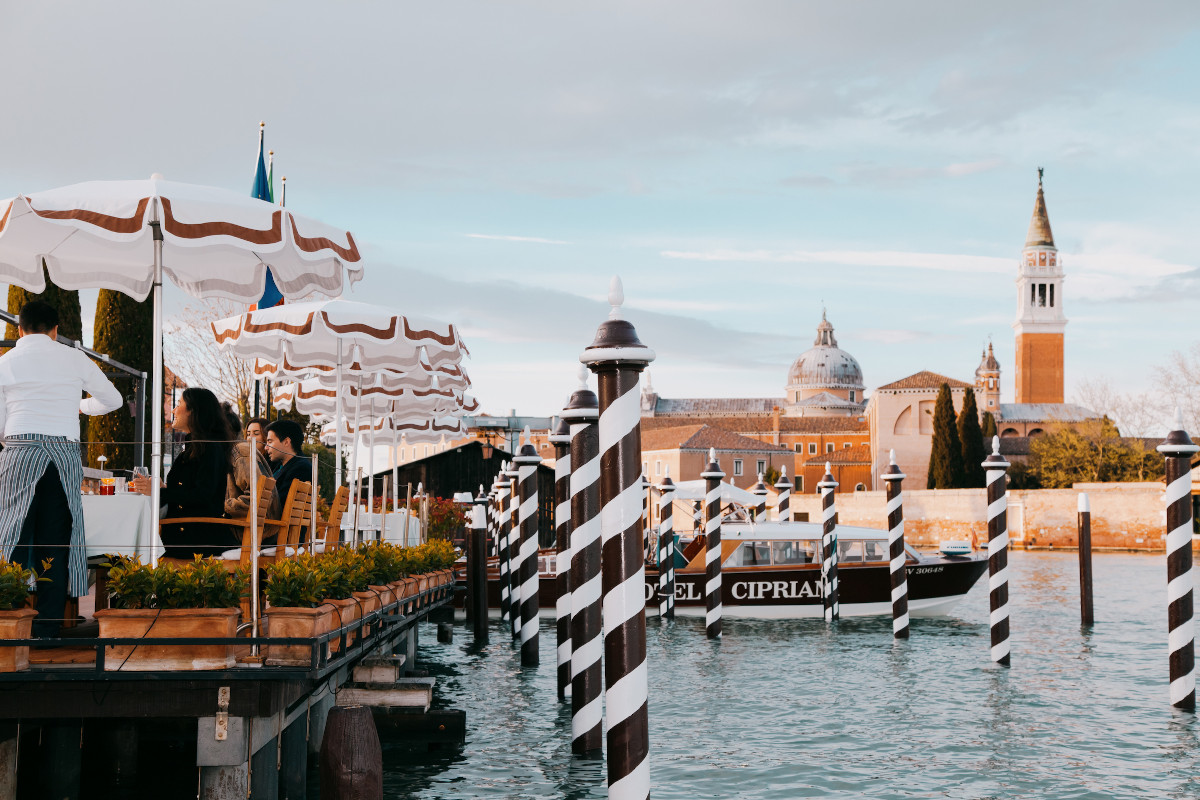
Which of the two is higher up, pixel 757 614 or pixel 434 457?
pixel 434 457

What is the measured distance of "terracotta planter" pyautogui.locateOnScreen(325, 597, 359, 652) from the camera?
6.18 metres

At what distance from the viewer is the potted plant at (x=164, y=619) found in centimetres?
521

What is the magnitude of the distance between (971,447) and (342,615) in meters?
66.0

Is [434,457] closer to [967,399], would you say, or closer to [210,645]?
[210,645]

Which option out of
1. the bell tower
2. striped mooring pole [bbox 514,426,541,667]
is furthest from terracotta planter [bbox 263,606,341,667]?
the bell tower

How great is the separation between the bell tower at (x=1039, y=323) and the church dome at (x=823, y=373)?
17.1 m

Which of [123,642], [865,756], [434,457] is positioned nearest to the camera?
[123,642]

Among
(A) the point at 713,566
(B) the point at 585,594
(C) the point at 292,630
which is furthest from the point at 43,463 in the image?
(A) the point at 713,566

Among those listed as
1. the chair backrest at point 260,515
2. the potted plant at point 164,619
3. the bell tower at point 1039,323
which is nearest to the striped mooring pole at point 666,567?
the chair backrest at point 260,515

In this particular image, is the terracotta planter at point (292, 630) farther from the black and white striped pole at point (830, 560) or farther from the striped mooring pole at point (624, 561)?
the black and white striped pole at point (830, 560)

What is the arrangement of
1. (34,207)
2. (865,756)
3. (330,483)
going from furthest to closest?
(330,483) < (865,756) < (34,207)

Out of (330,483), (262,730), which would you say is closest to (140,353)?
(330,483)

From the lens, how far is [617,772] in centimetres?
530

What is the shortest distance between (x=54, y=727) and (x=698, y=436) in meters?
74.3
